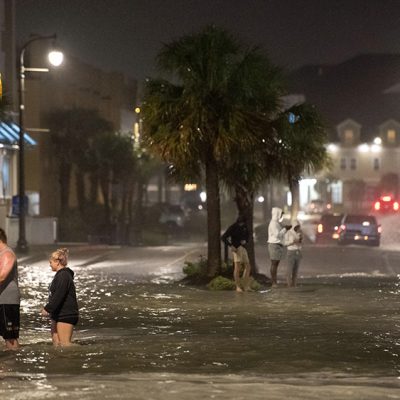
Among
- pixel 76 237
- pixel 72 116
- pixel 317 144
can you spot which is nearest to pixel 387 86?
pixel 72 116

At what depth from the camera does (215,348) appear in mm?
15148

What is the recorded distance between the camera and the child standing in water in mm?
26172

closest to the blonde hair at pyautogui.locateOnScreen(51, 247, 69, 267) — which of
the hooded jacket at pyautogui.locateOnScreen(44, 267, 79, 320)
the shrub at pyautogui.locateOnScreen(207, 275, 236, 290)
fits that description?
the hooded jacket at pyautogui.locateOnScreen(44, 267, 79, 320)

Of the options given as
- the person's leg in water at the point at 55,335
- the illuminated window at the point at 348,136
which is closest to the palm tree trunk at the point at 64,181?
the person's leg in water at the point at 55,335

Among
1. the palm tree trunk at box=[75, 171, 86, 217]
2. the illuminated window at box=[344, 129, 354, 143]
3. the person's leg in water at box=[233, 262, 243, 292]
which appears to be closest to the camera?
the person's leg in water at box=[233, 262, 243, 292]

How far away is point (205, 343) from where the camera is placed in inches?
618

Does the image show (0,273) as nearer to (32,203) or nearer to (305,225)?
(32,203)

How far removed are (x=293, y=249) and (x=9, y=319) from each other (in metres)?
12.6

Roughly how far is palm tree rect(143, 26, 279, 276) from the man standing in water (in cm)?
1143

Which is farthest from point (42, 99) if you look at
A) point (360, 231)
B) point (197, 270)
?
point (197, 270)

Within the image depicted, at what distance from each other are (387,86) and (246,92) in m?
116

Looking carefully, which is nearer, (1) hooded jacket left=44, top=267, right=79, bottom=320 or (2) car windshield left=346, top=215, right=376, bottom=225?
(1) hooded jacket left=44, top=267, right=79, bottom=320

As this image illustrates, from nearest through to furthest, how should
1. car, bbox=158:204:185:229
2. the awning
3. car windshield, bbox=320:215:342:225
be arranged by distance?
the awning, car windshield, bbox=320:215:342:225, car, bbox=158:204:185:229

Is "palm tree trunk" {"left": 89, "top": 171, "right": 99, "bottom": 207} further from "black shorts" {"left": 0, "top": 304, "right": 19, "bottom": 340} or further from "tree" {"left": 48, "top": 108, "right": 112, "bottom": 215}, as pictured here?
"black shorts" {"left": 0, "top": 304, "right": 19, "bottom": 340}
